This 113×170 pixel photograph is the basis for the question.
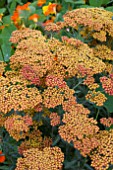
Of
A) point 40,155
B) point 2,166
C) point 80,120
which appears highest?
point 80,120

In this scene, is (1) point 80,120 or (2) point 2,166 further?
(2) point 2,166

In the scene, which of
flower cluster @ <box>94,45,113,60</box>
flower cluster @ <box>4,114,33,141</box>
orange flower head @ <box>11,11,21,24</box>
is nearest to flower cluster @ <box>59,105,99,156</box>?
flower cluster @ <box>4,114,33,141</box>

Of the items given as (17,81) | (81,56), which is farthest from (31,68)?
(81,56)

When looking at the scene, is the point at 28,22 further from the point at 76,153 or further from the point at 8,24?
the point at 76,153

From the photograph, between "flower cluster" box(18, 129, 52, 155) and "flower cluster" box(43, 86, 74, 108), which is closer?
"flower cluster" box(43, 86, 74, 108)

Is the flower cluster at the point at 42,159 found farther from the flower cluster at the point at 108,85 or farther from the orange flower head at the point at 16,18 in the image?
the orange flower head at the point at 16,18

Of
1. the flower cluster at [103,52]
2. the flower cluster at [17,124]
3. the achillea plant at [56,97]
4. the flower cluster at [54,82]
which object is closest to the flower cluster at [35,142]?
the achillea plant at [56,97]

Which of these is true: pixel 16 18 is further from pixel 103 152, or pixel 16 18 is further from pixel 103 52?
pixel 103 152

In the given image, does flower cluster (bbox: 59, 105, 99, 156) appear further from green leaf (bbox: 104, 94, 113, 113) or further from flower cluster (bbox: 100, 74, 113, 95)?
green leaf (bbox: 104, 94, 113, 113)
